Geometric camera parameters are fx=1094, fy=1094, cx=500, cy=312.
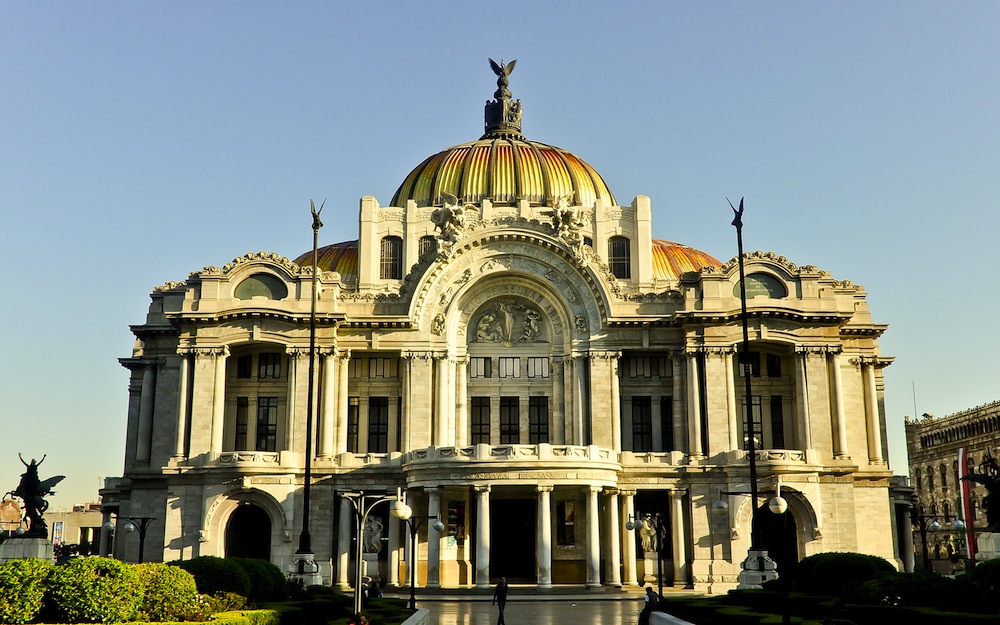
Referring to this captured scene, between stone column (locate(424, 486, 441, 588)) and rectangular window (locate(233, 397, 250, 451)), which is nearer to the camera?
stone column (locate(424, 486, 441, 588))

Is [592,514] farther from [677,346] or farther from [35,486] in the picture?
[35,486]

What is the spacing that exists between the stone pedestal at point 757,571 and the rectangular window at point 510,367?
21.1 m

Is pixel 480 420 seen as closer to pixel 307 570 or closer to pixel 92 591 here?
pixel 307 570

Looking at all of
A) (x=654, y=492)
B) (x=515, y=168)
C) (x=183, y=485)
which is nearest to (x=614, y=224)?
(x=515, y=168)

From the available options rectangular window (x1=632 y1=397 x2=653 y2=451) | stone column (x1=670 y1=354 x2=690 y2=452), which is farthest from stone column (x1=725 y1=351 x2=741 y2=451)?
rectangular window (x1=632 y1=397 x2=653 y2=451)

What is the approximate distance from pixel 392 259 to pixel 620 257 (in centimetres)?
1543

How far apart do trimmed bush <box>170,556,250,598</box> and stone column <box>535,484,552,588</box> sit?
21.3m

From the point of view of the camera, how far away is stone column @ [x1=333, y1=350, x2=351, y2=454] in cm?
6425

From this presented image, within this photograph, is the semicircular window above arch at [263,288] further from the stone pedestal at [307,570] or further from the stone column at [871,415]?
the stone column at [871,415]

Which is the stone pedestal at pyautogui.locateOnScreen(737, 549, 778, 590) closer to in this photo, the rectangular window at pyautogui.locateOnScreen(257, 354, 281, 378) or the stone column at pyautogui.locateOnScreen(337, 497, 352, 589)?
the stone column at pyautogui.locateOnScreen(337, 497, 352, 589)

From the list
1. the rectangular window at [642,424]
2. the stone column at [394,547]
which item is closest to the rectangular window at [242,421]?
the stone column at [394,547]

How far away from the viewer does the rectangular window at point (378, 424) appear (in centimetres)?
6662

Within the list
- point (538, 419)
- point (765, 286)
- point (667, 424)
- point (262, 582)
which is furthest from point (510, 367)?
point (262, 582)

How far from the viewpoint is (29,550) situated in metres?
41.4
